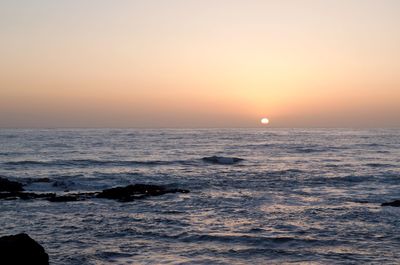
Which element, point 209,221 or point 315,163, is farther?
point 315,163

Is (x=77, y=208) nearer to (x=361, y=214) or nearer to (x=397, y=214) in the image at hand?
(x=361, y=214)

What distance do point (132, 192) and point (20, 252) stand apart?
16114 millimetres

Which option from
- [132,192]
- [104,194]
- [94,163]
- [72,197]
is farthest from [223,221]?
[94,163]

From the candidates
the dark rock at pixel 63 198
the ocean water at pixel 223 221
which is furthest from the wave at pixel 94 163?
the dark rock at pixel 63 198

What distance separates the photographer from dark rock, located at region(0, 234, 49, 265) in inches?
439

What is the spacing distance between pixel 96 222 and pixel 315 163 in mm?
35522

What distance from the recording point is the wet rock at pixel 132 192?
26062 mm

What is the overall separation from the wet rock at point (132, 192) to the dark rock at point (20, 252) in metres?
13.6

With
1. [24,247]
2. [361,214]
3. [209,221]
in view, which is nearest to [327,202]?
[361,214]

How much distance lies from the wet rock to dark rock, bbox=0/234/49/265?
13.6 m

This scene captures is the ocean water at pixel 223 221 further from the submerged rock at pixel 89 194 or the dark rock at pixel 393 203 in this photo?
the submerged rock at pixel 89 194

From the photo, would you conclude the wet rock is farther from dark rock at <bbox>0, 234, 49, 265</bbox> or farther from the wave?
the wave

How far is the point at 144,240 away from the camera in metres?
16.0

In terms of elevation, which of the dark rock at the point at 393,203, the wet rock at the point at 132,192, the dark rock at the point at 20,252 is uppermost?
the dark rock at the point at 20,252
